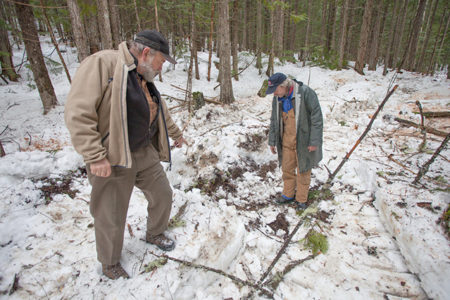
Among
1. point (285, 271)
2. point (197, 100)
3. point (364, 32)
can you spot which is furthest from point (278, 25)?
point (285, 271)

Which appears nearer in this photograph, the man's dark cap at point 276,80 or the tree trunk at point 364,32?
the man's dark cap at point 276,80

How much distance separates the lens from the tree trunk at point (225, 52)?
23.7 feet

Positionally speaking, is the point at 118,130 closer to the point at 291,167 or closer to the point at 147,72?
the point at 147,72

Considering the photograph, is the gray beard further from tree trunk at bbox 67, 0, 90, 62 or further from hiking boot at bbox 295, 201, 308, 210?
tree trunk at bbox 67, 0, 90, 62

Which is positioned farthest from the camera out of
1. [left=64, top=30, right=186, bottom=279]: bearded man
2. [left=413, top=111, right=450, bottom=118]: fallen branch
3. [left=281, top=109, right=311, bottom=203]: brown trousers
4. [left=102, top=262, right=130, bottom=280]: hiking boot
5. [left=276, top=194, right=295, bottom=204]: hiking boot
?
[left=413, top=111, right=450, bottom=118]: fallen branch

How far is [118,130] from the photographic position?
1779mm

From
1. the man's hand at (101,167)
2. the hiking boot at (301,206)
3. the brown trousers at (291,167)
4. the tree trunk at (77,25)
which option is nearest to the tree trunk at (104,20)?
the tree trunk at (77,25)

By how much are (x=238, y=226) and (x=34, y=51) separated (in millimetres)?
7526

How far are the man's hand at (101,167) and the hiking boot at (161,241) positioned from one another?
1.40 meters

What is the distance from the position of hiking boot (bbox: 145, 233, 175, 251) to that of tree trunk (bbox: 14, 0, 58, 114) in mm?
6212

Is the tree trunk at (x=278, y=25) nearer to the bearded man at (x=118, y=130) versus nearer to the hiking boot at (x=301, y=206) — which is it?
the hiking boot at (x=301, y=206)

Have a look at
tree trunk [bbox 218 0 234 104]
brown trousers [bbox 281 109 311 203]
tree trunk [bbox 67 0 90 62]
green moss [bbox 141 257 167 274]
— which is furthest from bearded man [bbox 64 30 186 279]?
tree trunk [bbox 218 0 234 104]

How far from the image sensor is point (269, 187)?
4344mm

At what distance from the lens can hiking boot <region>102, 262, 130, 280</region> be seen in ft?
7.73
